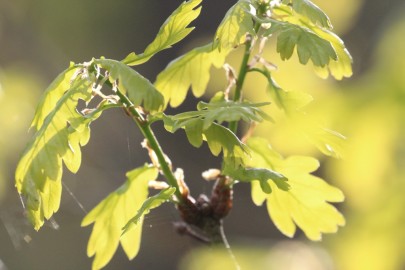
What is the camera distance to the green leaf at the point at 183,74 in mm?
1453

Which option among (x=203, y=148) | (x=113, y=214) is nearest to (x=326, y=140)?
(x=113, y=214)

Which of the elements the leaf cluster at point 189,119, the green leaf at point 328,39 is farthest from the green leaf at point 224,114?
the green leaf at point 328,39

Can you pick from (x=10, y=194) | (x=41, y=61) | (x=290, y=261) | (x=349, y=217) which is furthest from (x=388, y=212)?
(x=41, y=61)

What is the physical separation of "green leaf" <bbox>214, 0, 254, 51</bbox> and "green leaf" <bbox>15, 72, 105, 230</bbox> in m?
0.19

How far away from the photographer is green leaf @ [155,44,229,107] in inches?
57.2

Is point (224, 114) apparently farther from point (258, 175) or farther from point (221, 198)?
point (221, 198)

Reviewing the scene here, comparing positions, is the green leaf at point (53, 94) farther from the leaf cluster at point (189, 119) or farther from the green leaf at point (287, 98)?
the green leaf at point (287, 98)

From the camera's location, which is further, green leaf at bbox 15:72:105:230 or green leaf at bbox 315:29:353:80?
green leaf at bbox 315:29:353:80

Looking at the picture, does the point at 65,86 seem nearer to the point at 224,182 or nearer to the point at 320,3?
the point at 224,182

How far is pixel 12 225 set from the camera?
2971 millimetres

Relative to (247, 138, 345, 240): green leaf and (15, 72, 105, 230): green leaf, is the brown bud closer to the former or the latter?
(247, 138, 345, 240): green leaf

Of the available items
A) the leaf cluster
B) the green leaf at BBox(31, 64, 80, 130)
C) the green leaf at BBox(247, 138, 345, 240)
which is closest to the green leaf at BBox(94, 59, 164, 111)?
the leaf cluster

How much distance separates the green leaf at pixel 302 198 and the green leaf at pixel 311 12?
0.95 ft

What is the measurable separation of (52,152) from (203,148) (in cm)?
297
